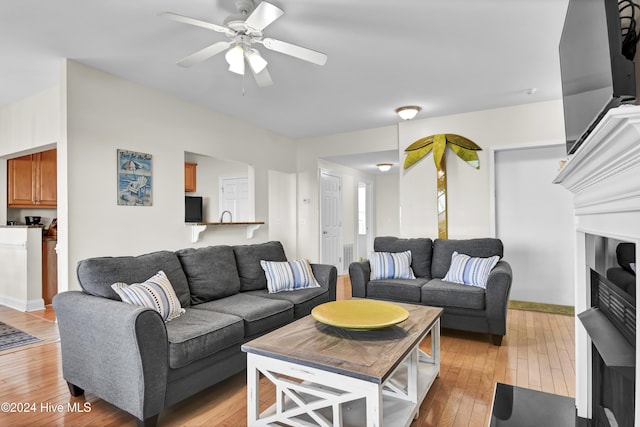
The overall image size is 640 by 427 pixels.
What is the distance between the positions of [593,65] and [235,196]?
550 cm

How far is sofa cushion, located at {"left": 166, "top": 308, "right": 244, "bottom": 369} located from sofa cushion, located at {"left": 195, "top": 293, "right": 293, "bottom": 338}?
93mm

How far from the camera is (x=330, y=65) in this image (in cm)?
313

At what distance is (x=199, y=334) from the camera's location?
2004mm

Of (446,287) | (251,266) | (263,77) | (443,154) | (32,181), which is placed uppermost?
(263,77)

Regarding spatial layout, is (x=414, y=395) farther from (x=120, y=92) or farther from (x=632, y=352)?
(x=120, y=92)

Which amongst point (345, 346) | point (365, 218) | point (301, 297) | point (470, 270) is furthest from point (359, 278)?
point (365, 218)

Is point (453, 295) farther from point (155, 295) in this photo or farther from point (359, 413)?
point (155, 295)

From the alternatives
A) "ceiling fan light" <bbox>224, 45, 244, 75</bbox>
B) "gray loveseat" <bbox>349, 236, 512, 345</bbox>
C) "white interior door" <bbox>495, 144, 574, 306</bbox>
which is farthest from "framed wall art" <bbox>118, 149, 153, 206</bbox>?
"white interior door" <bbox>495, 144, 574, 306</bbox>

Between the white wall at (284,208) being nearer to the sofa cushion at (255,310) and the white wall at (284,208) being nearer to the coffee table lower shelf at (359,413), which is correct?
the sofa cushion at (255,310)

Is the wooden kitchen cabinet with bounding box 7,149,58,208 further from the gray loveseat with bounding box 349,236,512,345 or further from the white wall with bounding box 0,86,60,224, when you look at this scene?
the gray loveseat with bounding box 349,236,512,345

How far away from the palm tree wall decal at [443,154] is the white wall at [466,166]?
65 mm

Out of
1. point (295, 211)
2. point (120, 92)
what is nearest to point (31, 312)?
point (120, 92)

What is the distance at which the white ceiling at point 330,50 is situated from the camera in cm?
230

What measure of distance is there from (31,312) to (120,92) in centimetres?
286
